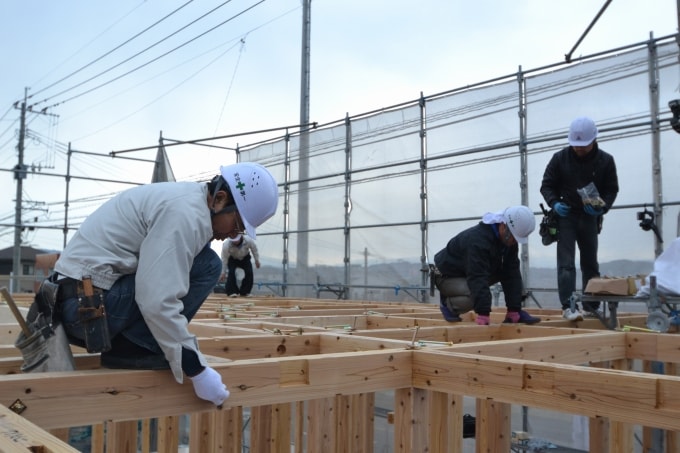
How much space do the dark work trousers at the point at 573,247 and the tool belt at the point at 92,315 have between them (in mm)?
4039

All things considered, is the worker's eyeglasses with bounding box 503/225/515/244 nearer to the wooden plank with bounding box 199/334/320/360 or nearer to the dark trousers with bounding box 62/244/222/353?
the wooden plank with bounding box 199/334/320/360

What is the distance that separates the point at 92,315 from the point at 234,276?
7590 mm

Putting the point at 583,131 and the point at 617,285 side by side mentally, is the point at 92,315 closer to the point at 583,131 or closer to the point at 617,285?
the point at 617,285

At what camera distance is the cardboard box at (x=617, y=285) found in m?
4.40

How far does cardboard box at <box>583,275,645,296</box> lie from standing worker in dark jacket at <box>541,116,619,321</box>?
0.44 meters

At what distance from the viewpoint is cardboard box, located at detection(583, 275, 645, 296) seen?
440cm

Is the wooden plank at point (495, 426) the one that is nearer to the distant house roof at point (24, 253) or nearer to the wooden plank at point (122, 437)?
the wooden plank at point (122, 437)

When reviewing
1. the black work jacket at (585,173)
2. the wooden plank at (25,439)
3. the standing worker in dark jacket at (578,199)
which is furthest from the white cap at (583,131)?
the wooden plank at (25,439)

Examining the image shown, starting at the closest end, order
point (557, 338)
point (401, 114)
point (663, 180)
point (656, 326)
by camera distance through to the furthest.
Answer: point (557, 338)
point (656, 326)
point (663, 180)
point (401, 114)

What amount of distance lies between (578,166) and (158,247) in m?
4.15

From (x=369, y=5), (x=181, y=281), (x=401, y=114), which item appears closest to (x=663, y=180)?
(x=401, y=114)

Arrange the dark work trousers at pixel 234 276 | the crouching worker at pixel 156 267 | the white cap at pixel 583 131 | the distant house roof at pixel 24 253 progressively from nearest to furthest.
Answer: the crouching worker at pixel 156 267 < the white cap at pixel 583 131 < the dark work trousers at pixel 234 276 < the distant house roof at pixel 24 253

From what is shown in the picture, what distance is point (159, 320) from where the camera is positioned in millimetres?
1804

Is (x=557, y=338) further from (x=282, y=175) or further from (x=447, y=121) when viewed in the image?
(x=282, y=175)
